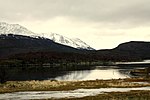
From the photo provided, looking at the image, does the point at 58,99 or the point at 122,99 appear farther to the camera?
the point at 58,99

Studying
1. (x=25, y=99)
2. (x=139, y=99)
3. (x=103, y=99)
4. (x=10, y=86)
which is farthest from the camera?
(x=10, y=86)

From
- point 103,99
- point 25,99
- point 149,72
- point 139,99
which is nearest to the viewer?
point 139,99

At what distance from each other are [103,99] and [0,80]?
53.6 metres

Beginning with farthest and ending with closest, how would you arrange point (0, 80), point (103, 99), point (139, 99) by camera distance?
point (0, 80)
point (103, 99)
point (139, 99)

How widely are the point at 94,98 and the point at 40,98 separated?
9.49 metres

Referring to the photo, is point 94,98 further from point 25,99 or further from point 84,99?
point 25,99

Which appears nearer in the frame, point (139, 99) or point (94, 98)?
point (139, 99)

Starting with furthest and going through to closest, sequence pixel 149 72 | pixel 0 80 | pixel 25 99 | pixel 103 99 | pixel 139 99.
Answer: pixel 149 72 < pixel 0 80 < pixel 25 99 < pixel 103 99 < pixel 139 99

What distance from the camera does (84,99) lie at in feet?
175

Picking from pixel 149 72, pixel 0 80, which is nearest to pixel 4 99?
pixel 0 80

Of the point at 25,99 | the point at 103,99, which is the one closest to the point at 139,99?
the point at 103,99

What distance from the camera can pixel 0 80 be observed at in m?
98.7

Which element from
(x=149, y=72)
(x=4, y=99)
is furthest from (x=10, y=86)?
(x=149, y=72)

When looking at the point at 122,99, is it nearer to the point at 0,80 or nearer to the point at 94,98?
the point at 94,98
